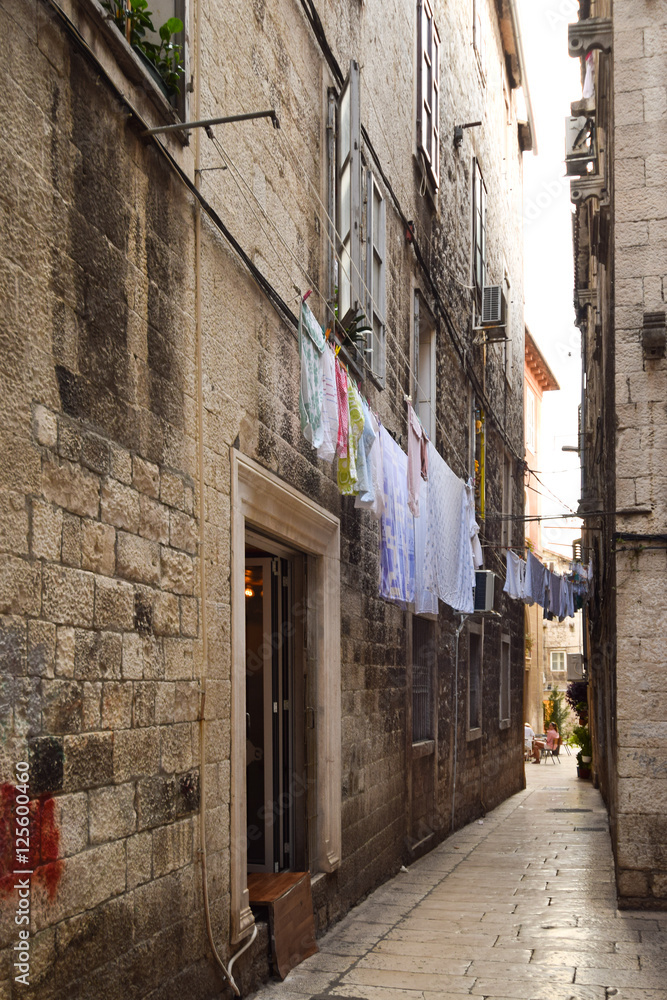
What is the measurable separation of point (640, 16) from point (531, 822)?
9729 mm

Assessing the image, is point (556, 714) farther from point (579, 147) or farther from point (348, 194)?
point (348, 194)

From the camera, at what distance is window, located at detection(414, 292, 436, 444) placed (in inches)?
436

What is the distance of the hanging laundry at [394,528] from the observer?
24.7 ft

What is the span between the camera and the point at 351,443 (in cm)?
641

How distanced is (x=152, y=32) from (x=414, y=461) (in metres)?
4.60

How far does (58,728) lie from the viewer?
3.40 meters

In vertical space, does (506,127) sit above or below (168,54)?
above

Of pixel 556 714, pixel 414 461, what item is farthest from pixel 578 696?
pixel 414 461

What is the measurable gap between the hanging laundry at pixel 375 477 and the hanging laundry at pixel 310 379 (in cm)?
89

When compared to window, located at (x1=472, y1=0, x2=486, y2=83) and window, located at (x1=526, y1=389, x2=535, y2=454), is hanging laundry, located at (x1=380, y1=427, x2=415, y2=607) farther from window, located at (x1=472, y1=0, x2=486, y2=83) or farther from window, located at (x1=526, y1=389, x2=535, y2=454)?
window, located at (x1=526, y1=389, x2=535, y2=454)

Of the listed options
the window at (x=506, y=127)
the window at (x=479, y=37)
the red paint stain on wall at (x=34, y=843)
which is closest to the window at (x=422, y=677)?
the red paint stain on wall at (x=34, y=843)

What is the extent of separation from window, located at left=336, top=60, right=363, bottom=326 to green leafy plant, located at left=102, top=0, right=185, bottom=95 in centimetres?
264

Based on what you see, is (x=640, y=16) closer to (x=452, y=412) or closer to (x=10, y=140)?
(x=452, y=412)

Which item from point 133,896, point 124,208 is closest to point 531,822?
point 133,896
